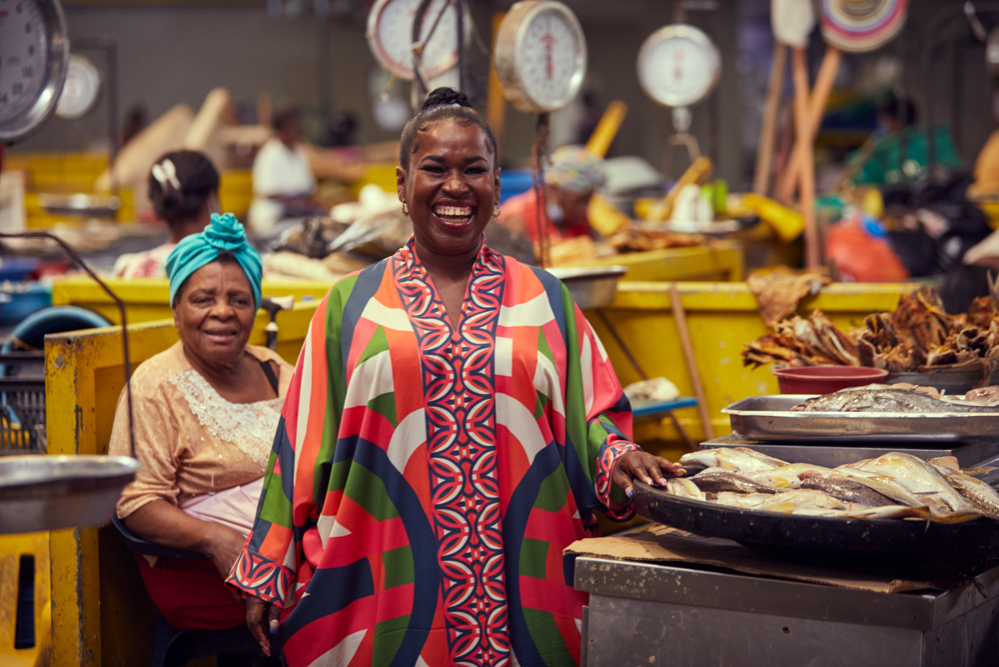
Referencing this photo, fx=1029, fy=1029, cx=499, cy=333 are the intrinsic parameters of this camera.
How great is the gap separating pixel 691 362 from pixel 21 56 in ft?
8.46

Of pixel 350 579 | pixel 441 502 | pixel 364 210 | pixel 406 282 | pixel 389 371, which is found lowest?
pixel 350 579

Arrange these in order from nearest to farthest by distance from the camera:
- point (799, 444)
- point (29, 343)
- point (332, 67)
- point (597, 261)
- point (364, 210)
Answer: point (799, 444) → point (29, 343) → point (597, 261) → point (364, 210) → point (332, 67)

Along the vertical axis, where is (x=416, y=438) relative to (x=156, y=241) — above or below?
below

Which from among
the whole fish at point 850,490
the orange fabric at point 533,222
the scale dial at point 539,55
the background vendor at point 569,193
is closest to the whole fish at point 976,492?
the whole fish at point 850,490

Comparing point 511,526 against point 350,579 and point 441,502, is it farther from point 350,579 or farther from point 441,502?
point 350,579

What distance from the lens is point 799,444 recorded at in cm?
219

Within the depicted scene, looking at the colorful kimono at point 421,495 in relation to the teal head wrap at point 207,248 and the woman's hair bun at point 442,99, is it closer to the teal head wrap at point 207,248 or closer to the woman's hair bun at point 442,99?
the woman's hair bun at point 442,99

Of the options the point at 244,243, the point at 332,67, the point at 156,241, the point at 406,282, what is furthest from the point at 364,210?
the point at 332,67

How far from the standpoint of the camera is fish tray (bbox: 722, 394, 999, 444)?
2.10 metres

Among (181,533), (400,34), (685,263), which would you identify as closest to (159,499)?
(181,533)

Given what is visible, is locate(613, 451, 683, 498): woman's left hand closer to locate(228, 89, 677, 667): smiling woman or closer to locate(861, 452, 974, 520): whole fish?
locate(228, 89, 677, 667): smiling woman

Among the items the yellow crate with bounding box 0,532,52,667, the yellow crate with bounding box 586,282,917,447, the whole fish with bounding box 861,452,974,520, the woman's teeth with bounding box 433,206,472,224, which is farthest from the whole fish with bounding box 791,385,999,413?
the yellow crate with bounding box 0,532,52,667

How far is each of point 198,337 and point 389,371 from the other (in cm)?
79

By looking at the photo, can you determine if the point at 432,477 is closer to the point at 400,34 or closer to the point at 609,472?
the point at 609,472
